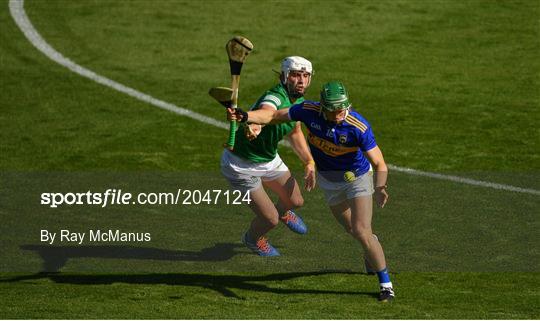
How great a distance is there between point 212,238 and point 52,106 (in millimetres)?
7614

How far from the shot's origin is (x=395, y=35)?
3056 cm

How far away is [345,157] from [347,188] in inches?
16.5

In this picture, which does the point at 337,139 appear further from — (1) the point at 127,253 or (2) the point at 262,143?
(1) the point at 127,253

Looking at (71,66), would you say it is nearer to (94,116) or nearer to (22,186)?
(94,116)

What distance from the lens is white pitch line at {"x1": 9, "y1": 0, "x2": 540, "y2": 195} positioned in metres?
23.4

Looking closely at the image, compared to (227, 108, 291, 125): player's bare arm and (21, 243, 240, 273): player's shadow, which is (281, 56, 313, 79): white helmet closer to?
(227, 108, 291, 125): player's bare arm

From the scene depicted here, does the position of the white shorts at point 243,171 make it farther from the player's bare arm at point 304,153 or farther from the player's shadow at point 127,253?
the player's shadow at point 127,253

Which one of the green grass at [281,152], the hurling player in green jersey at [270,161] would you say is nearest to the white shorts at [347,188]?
the hurling player in green jersey at [270,161]

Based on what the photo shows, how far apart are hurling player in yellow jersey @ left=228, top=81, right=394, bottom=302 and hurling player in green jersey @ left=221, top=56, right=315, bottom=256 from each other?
56 centimetres

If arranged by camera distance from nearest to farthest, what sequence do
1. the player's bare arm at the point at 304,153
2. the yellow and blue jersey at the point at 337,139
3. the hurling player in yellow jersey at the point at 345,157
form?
the hurling player in yellow jersey at the point at 345,157
the yellow and blue jersey at the point at 337,139
the player's bare arm at the point at 304,153

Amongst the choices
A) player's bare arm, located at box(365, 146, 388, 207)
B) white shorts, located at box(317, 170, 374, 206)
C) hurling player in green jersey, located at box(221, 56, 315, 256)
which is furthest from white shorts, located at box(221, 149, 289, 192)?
player's bare arm, located at box(365, 146, 388, 207)

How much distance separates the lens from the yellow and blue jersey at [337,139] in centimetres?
1752

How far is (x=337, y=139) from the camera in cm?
1773

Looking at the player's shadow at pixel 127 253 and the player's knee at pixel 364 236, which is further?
the player's shadow at pixel 127 253
